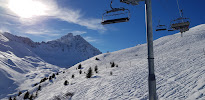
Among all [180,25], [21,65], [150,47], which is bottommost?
[21,65]

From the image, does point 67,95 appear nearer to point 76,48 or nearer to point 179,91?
point 179,91

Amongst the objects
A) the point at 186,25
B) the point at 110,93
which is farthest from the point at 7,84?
the point at 186,25

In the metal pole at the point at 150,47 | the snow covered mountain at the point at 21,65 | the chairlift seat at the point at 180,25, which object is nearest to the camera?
the metal pole at the point at 150,47

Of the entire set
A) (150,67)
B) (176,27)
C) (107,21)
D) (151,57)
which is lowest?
(150,67)

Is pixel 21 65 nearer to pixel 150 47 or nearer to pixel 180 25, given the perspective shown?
pixel 180 25

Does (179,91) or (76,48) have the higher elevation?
(76,48)

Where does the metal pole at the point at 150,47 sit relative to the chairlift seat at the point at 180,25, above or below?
below

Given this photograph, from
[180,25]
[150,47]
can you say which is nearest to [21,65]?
[180,25]

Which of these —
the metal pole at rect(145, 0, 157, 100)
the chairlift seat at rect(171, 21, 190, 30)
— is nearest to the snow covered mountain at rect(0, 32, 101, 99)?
the chairlift seat at rect(171, 21, 190, 30)

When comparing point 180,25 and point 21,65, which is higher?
point 180,25

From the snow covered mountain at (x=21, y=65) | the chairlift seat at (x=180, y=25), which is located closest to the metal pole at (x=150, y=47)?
the chairlift seat at (x=180, y=25)

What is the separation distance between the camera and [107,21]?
4602 mm

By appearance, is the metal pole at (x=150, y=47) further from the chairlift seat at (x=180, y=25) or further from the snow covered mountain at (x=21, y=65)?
the snow covered mountain at (x=21, y=65)

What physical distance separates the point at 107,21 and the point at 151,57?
2086 mm
